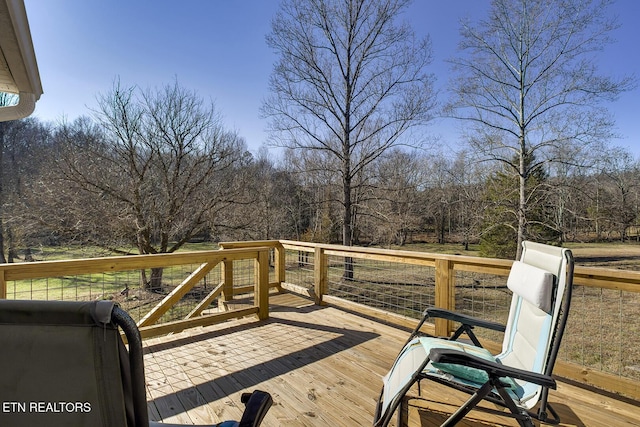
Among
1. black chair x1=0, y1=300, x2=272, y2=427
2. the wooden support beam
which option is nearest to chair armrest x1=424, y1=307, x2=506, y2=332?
black chair x1=0, y1=300, x2=272, y2=427

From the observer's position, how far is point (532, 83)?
935 cm

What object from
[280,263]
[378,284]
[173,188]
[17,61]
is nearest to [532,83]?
[378,284]

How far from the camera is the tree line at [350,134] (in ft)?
28.6

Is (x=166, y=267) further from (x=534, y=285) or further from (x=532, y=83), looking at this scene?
(x=532, y=83)

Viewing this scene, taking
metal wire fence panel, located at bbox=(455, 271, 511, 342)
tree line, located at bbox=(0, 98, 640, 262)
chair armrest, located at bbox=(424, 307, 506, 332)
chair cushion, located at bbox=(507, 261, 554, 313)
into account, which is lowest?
metal wire fence panel, located at bbox=(455, 271, 511, 342)

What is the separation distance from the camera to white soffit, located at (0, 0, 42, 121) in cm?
157

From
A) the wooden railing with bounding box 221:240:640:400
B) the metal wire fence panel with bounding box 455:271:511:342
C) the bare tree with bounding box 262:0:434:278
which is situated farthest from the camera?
the bare tree with bounding box 262:0:434:278

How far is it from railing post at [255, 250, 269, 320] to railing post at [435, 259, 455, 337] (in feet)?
6.68

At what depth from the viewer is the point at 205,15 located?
7.82 metres

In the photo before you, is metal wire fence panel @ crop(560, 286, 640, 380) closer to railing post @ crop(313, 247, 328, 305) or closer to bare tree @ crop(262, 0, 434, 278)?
railing post @ crop(313, 247, 328, 305)

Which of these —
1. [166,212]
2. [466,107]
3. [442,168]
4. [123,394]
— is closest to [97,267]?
[123,394]

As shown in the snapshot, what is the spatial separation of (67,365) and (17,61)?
2090 mm

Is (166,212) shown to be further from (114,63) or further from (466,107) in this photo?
(466,107)

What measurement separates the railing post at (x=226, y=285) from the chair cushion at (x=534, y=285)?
409 centimetres
